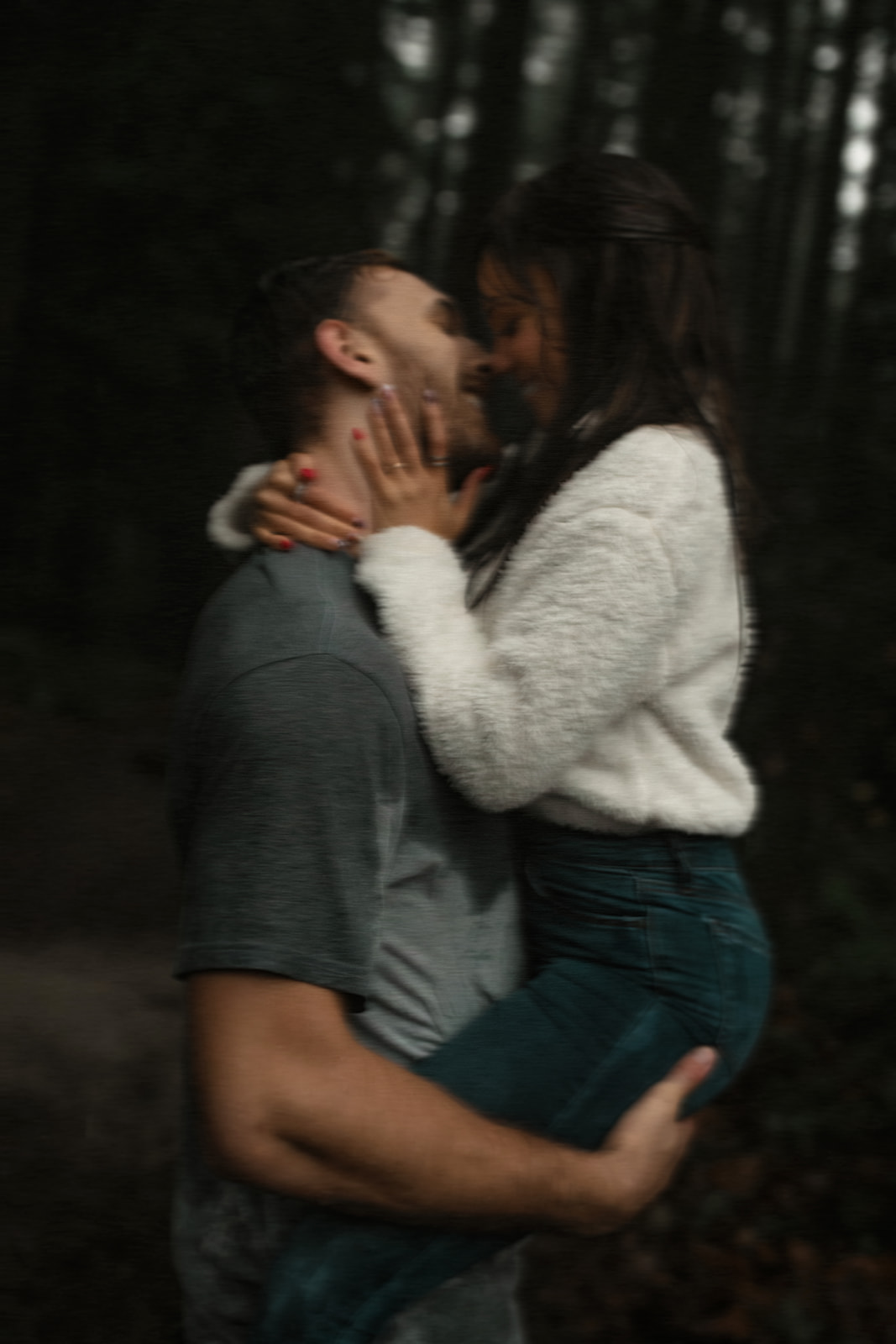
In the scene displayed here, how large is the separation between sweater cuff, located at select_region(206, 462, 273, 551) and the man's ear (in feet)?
0.83

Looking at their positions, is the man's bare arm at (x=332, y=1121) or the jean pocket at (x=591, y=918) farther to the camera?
the jean pocket at (x=591, y=918)

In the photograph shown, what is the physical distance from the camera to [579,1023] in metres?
1.54

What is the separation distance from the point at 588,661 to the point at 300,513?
1.49ft

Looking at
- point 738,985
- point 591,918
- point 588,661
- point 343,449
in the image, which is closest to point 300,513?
Result: point 343,449

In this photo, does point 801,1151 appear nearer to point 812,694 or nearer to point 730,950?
point 812,694

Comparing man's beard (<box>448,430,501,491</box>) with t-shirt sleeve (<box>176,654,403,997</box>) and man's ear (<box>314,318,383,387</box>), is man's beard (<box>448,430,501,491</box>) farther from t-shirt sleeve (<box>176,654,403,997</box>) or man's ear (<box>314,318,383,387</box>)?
t-shirt sleeve (<box>176,654,403,997</box>)

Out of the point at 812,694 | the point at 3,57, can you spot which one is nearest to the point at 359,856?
the point at 3,57

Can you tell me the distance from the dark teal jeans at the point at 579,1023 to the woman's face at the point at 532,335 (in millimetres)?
695

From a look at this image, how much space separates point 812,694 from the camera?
3.54 m

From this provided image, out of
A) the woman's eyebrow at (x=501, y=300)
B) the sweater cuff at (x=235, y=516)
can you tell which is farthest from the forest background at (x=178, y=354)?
the sweater cuff at (x=235, y=516)

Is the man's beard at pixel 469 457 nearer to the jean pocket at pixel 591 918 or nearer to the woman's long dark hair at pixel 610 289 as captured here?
the woman's long dark hair at pixel 610 289

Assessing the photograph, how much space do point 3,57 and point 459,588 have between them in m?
1.36

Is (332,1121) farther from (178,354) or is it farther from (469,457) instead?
(178,354)

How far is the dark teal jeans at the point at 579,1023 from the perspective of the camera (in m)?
1.38
